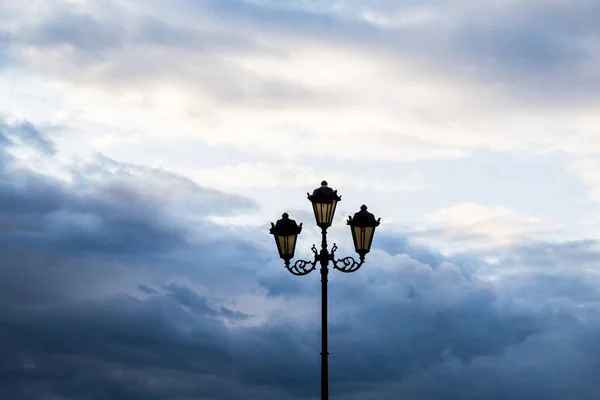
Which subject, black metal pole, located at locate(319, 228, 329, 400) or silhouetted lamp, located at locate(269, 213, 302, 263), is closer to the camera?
black metal pole, located at locate(319, 228, 329, 400)

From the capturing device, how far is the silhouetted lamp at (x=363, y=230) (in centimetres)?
2214

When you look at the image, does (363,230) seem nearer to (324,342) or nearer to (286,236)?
(286,236)

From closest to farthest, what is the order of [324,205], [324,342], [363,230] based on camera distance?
[324,342] < [324,205] < [363,230]

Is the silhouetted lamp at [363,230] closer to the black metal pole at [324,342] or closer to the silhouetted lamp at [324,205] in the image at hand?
the silhouetted lamp at [324,205]

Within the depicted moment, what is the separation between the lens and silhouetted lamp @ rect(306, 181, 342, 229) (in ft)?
71.9

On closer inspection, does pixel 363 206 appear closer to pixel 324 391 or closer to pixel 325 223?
pixel 325 223

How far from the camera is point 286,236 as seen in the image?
2209cm

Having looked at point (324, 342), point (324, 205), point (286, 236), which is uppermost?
point (324, 205)

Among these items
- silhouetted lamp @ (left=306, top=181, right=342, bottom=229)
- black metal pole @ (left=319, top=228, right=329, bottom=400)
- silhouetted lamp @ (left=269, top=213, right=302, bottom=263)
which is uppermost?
silhouetted lamp @ (left=306, top=181, right=342, bottom=229)

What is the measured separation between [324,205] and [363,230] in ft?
3.24

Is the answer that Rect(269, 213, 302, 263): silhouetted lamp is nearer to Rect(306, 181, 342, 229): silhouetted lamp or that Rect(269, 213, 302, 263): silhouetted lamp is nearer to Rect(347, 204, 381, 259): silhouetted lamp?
Rect(306, 181, 342, 229): silhouetted lamp

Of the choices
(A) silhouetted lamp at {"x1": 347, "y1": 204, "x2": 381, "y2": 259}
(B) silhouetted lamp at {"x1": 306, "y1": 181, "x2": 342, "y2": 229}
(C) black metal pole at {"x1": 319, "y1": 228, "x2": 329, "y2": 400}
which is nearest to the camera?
(C) black metal pole at {"x1": 319, "y1": 228, "x2": 329, "y2": 400}

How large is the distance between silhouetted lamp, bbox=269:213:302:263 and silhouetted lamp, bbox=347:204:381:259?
44.9 inches

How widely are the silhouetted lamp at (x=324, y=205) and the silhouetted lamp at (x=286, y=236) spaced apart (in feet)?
1.70
